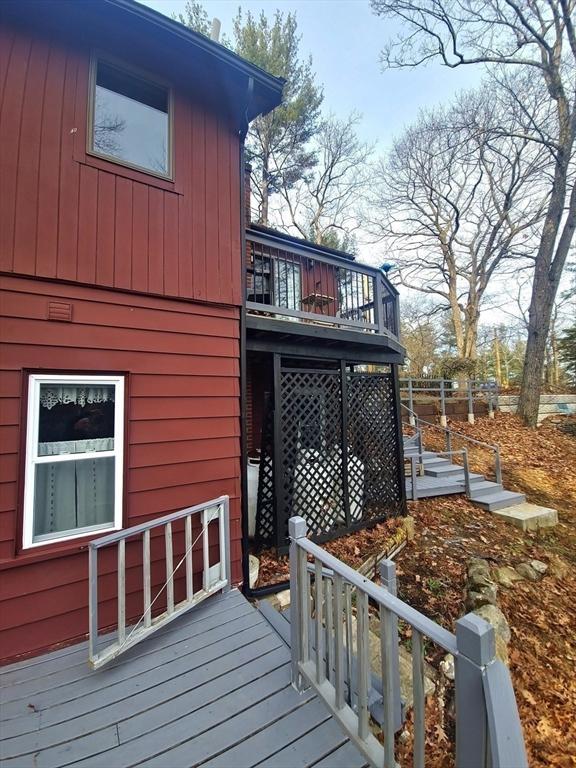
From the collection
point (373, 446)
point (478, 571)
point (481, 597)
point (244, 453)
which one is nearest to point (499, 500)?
point (478, 571)

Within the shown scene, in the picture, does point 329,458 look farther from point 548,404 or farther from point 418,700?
point 548,404

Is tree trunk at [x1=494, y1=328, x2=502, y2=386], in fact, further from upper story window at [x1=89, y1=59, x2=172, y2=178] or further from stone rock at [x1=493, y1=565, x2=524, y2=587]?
upper story window at [x1=89, y1=59, x2=172, y2=178]

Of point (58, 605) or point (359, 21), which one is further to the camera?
point (359, 21)

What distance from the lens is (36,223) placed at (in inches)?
107

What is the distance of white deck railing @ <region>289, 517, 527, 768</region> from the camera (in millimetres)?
1029

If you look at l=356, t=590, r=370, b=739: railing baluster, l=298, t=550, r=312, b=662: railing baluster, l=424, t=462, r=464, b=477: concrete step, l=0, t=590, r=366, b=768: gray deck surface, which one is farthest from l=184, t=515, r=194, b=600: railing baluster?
l=424, t=462, r=464, b=477: concrete step

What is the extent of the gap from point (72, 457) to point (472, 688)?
286 centimetres

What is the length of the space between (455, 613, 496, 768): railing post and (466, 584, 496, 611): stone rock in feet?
10.6

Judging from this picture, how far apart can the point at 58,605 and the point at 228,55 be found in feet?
16.8

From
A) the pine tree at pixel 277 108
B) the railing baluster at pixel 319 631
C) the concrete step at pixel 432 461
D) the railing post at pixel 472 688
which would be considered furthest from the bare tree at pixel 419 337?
the railing post at pixel 472 688

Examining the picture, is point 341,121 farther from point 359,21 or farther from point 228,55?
point 228,55

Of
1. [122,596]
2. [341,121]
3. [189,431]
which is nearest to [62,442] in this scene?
[189,431]

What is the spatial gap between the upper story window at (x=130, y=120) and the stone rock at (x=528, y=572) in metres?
6.37

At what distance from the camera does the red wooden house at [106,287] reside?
2.60 meters
